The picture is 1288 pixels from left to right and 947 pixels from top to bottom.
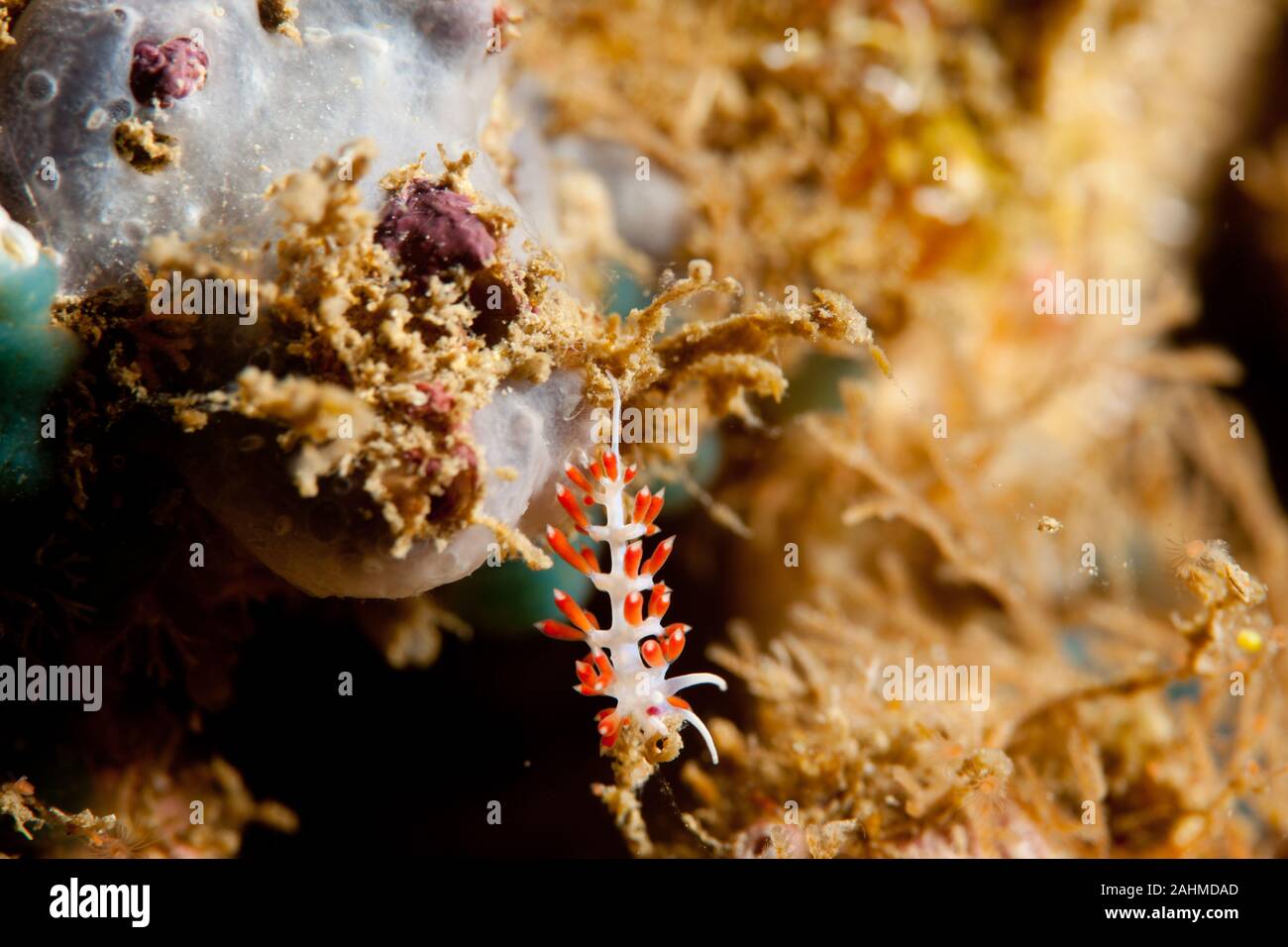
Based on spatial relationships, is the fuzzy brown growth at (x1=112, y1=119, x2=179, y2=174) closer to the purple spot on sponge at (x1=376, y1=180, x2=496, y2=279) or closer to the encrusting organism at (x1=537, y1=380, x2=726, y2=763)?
the purple spot on sponge at (x1=376, y1=180, x2=496, y2=279)

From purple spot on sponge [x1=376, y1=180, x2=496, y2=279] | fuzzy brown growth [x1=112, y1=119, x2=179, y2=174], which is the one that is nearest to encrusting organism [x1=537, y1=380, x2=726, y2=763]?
purple spot on sponge [x1=376, y1=180, x2=496, y2=279]

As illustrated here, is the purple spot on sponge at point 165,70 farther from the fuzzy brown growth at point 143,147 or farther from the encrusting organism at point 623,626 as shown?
the encrusting organism at point 623,626

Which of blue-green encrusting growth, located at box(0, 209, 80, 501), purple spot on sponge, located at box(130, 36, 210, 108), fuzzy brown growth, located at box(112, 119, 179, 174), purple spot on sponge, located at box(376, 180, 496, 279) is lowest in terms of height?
blue-green encrusting growth, located at box(0, 209, 80, 501)

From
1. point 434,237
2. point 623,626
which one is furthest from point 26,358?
point 623,626

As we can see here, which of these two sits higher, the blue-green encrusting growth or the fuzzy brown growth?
the fuzzy brown growth

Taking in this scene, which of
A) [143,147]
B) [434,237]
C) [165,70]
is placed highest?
[165,70]

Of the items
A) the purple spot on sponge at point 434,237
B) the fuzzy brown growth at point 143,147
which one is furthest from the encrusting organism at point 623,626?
the fuzzy brown growth at point 143,147

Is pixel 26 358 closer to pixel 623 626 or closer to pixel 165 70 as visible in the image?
pixel 165 70

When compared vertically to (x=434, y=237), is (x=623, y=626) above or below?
below

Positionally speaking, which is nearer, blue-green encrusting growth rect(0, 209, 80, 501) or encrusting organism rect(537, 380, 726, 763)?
blue-green encrusting growth rect(0, 209, 80, 501)
